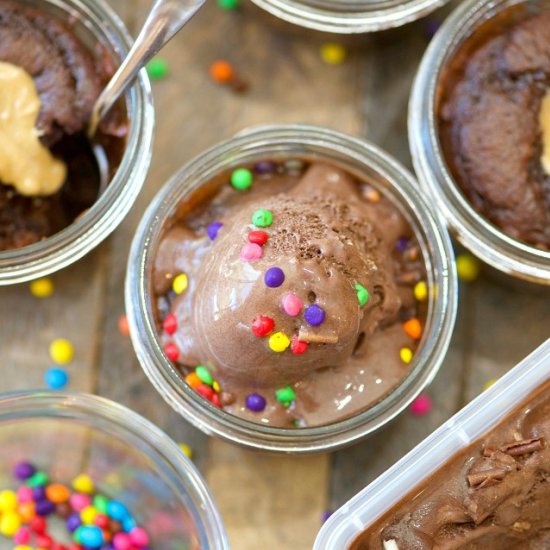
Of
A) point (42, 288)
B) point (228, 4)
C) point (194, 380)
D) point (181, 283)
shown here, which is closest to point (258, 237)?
point (181, 283)

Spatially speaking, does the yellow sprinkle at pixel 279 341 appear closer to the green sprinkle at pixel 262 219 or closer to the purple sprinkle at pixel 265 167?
the green sprinkle at pixel 262 219

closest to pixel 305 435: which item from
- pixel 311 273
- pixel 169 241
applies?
pixel 311 273

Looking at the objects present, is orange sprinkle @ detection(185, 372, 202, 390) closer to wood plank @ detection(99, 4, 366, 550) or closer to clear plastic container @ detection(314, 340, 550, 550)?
wood plank @ detection(99, 4, 366, 550)

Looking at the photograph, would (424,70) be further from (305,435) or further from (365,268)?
(305,435)

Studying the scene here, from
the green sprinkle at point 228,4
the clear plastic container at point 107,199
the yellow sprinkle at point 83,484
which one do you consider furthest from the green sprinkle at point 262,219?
the yellow sprinkle at point 83,484

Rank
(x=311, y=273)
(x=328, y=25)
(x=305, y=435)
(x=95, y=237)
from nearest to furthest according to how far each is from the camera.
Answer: (x=311, y=273)
(x=305, y=435)
(x=95, y=237)
(x=328, y=25)
